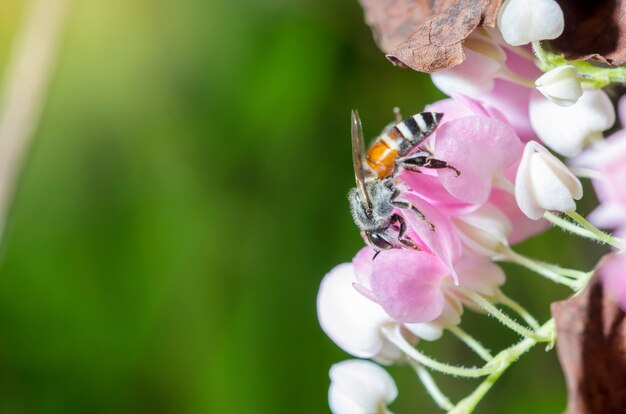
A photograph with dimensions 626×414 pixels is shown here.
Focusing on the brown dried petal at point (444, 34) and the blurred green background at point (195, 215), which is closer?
the brown dried petal at point (444, 34)

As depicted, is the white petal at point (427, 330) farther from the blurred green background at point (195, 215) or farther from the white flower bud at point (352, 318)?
the blurred green background at point (195, 215)

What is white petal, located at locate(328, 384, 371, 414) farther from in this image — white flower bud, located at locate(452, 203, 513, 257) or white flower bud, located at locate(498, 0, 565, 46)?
white flower bud, located at locate(498, 0, 565, 46)

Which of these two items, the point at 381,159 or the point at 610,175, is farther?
the point at 381,159

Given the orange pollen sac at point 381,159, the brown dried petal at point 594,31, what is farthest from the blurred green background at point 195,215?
the brown dried petal at point 594,31

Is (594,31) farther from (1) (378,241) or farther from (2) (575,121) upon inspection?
(1) (378,241)

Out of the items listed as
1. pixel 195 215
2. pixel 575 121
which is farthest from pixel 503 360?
pixel 195 215

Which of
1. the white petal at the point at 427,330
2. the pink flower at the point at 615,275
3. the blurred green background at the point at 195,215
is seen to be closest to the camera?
the pink flower at the point at 615,275

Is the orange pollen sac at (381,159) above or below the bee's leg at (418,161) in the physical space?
below

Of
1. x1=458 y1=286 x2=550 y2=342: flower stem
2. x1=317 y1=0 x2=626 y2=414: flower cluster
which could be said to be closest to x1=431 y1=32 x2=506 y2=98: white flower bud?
x1=317 y1=0 x2=626 y2=414: flower cluster
